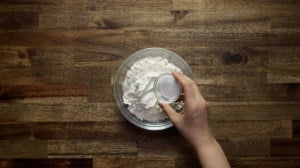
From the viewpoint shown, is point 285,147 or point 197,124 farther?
A: point 285,147

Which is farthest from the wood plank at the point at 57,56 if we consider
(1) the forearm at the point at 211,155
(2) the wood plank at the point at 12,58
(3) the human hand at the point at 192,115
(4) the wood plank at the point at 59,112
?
(1) the forearm at the point at 211,155

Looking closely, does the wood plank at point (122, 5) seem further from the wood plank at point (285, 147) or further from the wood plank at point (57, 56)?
the wood plank at point (285, 147)

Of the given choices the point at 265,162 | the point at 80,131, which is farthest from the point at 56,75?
the point at 265,162

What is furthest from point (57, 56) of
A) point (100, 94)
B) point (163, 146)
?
point (163, 146)

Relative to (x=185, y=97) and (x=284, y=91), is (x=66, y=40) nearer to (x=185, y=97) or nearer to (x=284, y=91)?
(x=185, y=97)

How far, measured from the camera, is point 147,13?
3.77 ft

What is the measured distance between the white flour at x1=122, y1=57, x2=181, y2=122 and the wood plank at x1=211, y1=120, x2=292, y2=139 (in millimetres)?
160

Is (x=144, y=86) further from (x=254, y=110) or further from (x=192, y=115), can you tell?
(x=254, y=110)

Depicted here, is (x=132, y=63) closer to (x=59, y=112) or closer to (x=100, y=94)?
(x=100, y=94)

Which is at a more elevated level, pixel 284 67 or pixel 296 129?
pixel 284 67

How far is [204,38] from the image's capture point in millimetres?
1147

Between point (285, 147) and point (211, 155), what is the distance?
0.24 metres

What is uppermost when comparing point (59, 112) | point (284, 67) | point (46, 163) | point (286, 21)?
point (286, 21)

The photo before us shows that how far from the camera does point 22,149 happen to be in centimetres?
114
